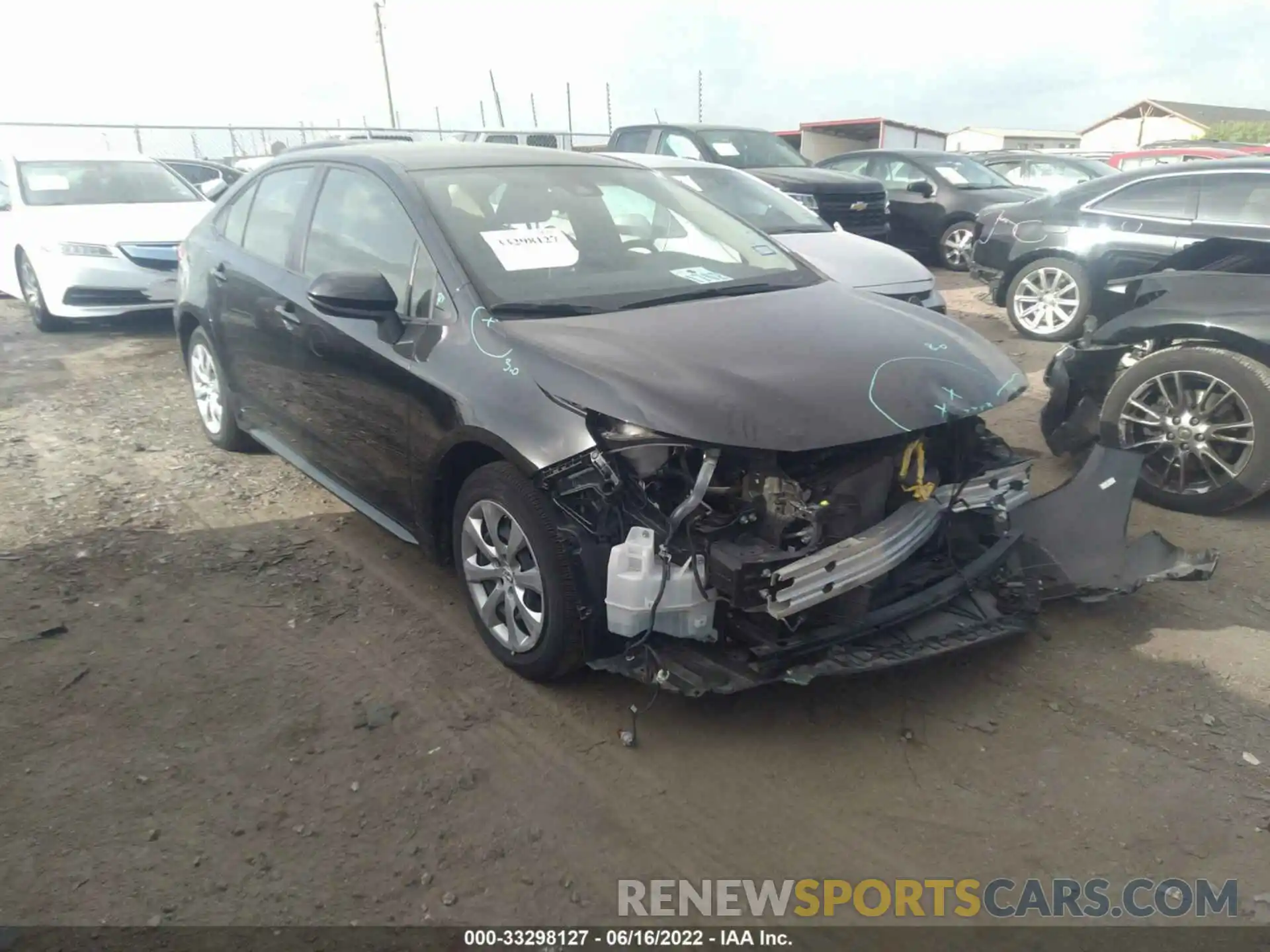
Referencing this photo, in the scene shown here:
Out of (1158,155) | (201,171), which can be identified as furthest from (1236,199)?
(201,171)

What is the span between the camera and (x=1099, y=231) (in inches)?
308

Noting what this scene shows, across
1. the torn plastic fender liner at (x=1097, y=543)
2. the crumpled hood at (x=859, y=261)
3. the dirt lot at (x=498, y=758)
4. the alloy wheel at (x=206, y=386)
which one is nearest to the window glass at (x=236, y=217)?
the alloy wheel at (x=206, y=386)

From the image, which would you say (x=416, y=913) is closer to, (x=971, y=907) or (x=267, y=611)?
(x=971, y=907)

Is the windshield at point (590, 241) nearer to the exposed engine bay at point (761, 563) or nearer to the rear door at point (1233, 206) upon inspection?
the exposed engine bay at point (761, 563)

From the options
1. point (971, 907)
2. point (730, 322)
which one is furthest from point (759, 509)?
point (971, 907)

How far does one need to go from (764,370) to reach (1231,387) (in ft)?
9.07

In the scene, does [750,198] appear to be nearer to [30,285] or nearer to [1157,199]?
[1157,199]

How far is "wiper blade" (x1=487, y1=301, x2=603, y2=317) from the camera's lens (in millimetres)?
3193

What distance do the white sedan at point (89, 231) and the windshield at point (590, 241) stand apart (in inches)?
222

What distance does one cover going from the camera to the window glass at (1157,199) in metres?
7.18

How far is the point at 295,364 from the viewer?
414 centimetres

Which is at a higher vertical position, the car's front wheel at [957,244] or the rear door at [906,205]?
the rear door at [906,205]

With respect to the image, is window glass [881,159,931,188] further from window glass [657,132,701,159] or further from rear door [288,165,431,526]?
rear door [288,165,431,526]

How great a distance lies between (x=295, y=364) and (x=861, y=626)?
2.82m
